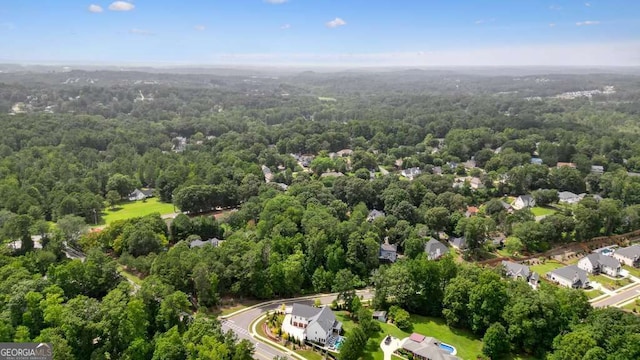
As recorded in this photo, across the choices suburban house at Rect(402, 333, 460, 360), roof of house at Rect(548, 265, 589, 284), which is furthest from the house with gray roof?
roof of house at Rect(548, 265, 589, 284)

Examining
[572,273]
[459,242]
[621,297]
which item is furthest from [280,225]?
[621,297]

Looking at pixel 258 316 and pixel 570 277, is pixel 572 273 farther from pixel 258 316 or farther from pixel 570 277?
pixel 258 316

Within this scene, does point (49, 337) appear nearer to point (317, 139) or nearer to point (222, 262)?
point (222, 262)

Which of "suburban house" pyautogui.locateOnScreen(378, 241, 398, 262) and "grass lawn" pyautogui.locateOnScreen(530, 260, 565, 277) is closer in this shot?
"grass lawn" pyautogui.locateOnScreen(530, 260, 565, 277)

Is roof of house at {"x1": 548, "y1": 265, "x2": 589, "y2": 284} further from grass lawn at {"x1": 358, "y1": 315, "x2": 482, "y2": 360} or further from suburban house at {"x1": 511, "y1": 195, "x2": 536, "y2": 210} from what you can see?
suburban house at {"x1": 511, "y1": 195, "x2": 536, "y2": 210}

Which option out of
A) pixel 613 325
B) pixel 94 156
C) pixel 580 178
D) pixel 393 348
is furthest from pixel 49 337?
pixel 580 178

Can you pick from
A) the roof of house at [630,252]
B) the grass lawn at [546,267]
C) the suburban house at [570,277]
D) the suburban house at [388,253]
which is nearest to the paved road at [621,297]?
the suburban house at [570,277]
